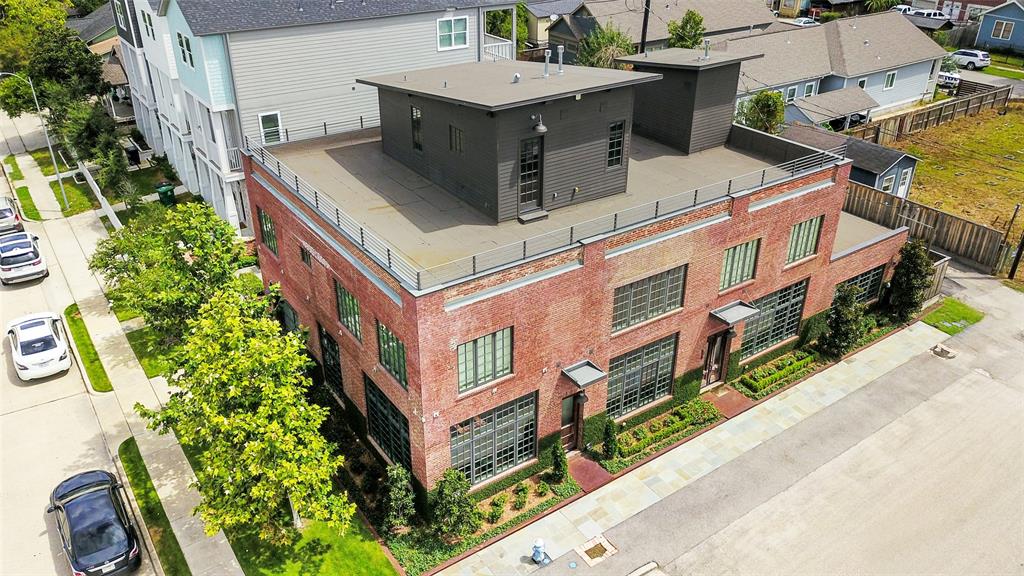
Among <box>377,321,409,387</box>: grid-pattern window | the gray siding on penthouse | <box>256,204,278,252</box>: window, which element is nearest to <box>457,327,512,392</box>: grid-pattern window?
<box>377,321,409,387</box>: grid-pattern window

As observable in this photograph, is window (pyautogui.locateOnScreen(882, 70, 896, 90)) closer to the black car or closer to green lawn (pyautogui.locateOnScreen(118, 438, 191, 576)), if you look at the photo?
green lawn (pyautogui.locateOnScreen(118, 438, 191, 576))

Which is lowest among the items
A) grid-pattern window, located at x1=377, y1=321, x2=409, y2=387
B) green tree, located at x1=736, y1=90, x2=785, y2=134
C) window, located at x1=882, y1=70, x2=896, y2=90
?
grid-pattern window, located at x1=377, y1=321, x2=409, y2=387

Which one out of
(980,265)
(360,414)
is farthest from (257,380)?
(980,265)

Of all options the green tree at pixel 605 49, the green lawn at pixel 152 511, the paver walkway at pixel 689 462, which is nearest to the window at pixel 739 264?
the paver walkway at pixel 689 462

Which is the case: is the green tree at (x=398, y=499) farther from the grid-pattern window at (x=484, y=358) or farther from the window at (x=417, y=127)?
the window at (x=417, y=127)

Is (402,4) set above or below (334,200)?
above

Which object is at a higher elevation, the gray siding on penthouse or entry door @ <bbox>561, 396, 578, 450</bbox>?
the gray siding on penthouse

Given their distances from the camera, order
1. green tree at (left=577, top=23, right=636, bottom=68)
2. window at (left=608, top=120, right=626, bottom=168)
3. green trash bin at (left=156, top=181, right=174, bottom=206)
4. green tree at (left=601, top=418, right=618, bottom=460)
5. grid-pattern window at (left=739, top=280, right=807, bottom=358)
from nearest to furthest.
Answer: green tree at (left=601, top=418, right=618, bottom=460)
window at (left=608, top=120, right=626, bottom=168)
grid-pattern window at (left=739, top=280, right=807, bottom=358)
green trash bin at (left=156, top=181, right=174, bottom=206)
green tree at (left=577, top=23, right=636, bottom=68)

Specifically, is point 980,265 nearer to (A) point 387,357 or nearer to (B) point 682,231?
(B) point 682,231
